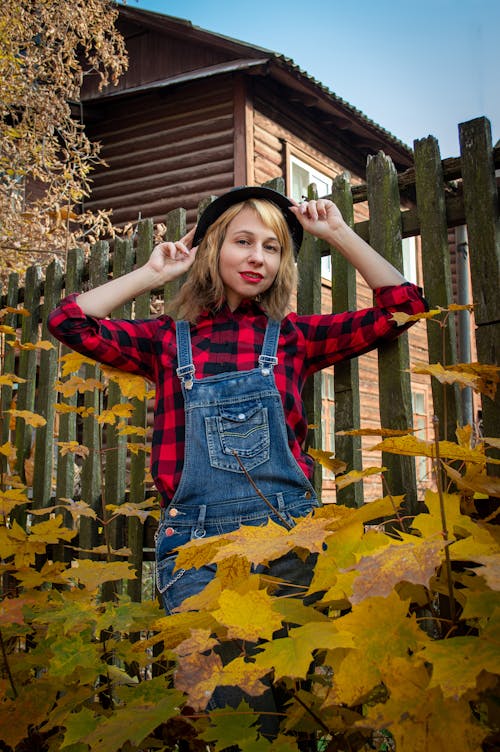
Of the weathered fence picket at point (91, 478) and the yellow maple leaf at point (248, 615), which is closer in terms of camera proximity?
the yellow maple leaf at point (248, 615)

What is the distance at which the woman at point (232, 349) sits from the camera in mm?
1817

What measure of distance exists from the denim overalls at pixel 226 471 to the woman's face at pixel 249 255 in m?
0.33

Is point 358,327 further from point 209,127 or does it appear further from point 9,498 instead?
point 209,127

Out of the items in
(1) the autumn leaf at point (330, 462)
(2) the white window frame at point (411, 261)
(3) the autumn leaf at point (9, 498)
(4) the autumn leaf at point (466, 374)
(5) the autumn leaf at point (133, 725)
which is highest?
(2) the white window frame at point (411, 261)

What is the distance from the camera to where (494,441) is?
1026 mm

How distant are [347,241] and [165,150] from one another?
318 inches

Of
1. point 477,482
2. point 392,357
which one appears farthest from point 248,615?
point 392,357


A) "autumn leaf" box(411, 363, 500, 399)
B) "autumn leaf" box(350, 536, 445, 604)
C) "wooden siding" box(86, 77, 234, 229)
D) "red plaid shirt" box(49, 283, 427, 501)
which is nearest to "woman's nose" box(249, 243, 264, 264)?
A: "red plaid shirt" box(49, 283, 427, 501)

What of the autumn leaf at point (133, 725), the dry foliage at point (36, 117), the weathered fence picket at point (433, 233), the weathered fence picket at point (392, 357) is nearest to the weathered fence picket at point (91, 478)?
the weathered fence picket at point (392, 357)

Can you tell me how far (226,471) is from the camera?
1816mm

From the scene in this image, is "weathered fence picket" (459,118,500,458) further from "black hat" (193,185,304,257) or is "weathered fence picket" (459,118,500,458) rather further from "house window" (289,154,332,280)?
"house window" (289,154,332,280)

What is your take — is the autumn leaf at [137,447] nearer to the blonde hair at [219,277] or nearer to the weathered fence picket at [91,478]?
the weathered fence picket at [91,478]

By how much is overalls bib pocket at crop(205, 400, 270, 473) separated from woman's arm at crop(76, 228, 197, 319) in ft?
2.41

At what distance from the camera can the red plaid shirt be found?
200 centimetres
